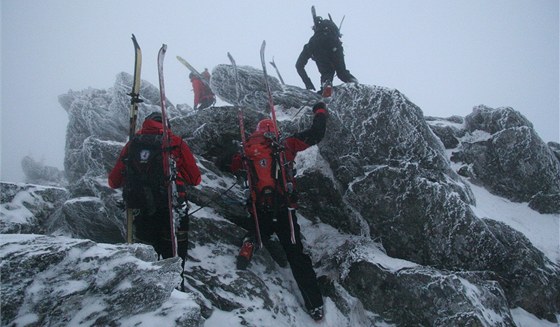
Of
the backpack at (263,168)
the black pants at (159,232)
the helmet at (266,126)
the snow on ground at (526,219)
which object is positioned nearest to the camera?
the black pants at (159,232)

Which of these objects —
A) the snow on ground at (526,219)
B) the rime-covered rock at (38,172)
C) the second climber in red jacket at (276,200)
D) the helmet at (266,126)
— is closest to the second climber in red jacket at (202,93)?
the helmet at (266,126)

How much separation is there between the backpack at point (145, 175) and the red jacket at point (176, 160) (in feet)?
1.05

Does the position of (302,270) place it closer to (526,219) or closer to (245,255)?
(245,255)

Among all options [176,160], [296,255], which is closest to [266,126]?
[176,160]

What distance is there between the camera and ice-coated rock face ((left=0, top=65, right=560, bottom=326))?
7.25m

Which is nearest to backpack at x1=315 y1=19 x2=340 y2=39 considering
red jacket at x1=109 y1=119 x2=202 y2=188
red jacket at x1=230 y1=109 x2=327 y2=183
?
red jacket at x1=230 y1=109 x2=327 y2=183

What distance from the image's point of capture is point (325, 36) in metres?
13.4

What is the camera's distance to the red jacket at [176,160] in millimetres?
7340

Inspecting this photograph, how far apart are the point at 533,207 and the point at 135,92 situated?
46.9 feet

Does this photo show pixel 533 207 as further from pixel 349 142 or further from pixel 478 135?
pixel 349 142

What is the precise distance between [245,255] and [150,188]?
9.87ft

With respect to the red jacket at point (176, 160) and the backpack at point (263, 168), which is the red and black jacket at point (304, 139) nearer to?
the backpack at point (263, 168)

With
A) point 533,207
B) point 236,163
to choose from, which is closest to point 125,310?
point 236,163

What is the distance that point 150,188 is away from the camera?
684 centimetres
